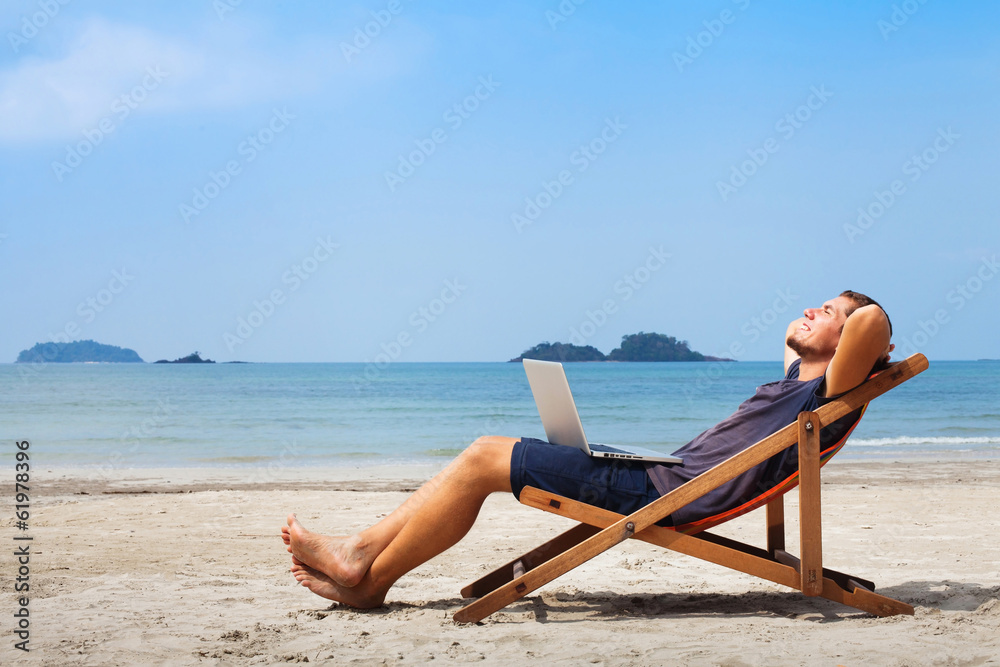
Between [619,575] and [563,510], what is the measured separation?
1.36 meters

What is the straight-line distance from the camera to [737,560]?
328cm

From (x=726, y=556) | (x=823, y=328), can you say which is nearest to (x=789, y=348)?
(x=823, y=328)

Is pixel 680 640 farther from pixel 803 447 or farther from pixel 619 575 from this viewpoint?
pixel 619 575

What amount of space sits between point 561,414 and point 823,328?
1.23 m

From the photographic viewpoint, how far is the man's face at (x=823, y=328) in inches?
137

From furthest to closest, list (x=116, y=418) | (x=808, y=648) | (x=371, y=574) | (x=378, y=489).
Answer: (x=116, y=418), (x=378, y=489), (x=371, y=574), (x=808, y=648)

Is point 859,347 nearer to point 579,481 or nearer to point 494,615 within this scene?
point 579,481

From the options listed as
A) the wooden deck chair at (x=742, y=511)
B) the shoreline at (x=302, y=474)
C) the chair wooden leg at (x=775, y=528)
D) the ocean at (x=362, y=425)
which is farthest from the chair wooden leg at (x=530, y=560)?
the ocean at (x=362, y=425)

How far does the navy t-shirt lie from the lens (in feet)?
10.9

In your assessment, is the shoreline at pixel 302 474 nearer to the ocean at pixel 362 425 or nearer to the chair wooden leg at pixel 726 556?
the ocean at pixel 362 425

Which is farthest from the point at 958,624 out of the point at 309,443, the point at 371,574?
the point at 309,443

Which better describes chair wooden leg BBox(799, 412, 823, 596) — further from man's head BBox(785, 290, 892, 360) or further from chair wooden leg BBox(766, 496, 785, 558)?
chair wooden leg BBox(766, 496, 785, 558)

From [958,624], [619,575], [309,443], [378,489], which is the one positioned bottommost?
[958,624]

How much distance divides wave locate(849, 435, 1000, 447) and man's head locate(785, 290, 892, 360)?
43.6ft
